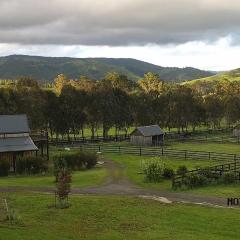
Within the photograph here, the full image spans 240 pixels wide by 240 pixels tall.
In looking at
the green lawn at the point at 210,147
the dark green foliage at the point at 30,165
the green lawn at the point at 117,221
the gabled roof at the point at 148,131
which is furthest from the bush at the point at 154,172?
the gabled roof at the point at 148,131

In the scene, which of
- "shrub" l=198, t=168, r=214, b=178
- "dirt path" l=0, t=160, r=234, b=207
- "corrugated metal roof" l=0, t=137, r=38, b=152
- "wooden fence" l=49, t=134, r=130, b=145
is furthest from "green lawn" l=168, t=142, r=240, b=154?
"dirt path" l=0, t=160, r=234, b=207

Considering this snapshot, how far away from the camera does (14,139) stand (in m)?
57.4

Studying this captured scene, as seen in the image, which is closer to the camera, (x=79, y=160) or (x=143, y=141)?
(x=79, y=160)

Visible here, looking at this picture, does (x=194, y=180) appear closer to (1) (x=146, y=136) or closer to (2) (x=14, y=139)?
(2) (x=14, y=139)

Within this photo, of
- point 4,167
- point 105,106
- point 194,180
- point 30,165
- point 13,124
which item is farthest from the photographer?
point 105,106

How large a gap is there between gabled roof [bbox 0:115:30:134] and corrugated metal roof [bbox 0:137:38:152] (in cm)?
103

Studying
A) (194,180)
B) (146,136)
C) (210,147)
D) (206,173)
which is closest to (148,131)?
(146,136)

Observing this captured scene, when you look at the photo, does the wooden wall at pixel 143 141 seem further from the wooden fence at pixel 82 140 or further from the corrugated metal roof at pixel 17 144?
the corrugated metal roof at pixel 17 144

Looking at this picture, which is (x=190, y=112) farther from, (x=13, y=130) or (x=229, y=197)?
(x=229, y=197)

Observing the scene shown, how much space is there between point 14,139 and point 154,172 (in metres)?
20.8

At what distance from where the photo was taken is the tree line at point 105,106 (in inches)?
3349

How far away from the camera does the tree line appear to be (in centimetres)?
8506

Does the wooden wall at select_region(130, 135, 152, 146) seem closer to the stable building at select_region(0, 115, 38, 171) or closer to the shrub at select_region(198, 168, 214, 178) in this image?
the stable building at select_region(0, 115, 38, 171)

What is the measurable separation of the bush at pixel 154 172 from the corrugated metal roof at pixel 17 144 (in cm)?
1699
